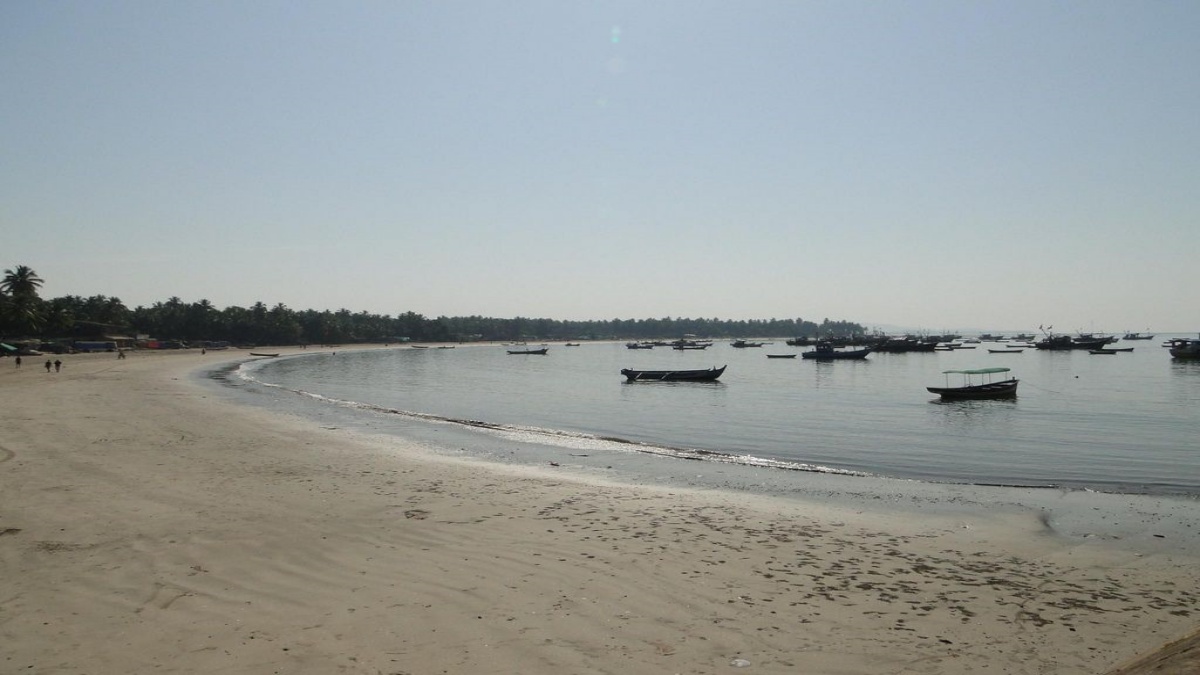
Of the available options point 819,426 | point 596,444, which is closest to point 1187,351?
point 819,426

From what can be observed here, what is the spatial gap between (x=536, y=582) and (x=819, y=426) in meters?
30.5

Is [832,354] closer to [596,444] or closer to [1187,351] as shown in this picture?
[1187,351]

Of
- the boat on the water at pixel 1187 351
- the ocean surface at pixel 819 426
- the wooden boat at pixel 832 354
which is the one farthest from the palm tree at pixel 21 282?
the boat on the water at pixel 1187 351

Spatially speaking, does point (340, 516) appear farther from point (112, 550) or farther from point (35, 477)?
point (35, 477)

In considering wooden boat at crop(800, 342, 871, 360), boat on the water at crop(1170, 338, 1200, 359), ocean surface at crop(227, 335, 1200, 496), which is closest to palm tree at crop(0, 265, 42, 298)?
ocean surface at crop(227, 335, 1200, 496)

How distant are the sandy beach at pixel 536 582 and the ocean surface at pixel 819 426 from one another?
8260 millimetres

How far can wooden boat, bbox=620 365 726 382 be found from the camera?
76.9 m

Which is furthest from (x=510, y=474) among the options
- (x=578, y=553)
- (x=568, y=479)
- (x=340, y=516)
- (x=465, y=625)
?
(x=465, y=625)

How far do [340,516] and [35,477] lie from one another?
28.6 ft

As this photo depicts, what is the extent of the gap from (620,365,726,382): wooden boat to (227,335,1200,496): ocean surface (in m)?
5.62

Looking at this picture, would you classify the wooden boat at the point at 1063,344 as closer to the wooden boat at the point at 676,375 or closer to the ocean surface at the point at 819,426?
the ocean surface at the point at 819,426

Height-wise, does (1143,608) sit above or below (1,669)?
below

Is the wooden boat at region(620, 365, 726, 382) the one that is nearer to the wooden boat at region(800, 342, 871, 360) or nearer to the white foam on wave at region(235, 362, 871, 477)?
the white foam on wave at region(235, 362, 871, 477)

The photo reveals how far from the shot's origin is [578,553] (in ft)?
38.5
